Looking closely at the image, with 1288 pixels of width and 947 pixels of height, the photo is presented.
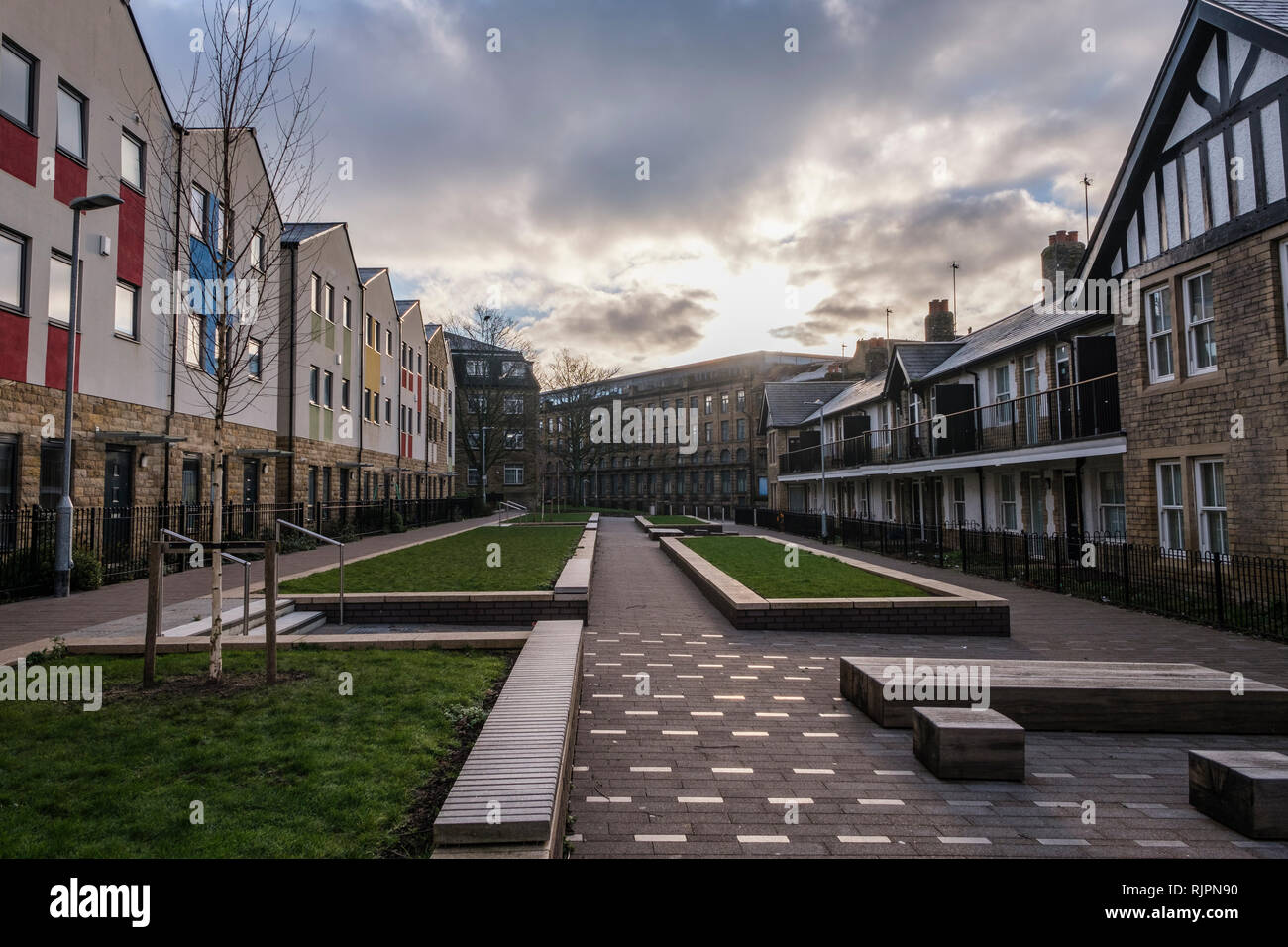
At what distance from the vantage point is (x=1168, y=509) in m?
13.7

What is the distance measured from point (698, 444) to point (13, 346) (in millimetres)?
69144

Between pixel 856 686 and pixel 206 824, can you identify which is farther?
pixel 856 686

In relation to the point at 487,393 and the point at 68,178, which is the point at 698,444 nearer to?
the point at 487,393

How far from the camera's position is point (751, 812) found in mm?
4113

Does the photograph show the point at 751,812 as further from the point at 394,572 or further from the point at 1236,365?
the point at 1236,365

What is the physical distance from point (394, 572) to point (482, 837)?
1105 centimetres

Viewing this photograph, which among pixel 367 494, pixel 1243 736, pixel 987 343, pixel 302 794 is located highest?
pixel 987 343

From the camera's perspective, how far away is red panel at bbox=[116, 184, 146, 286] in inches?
596

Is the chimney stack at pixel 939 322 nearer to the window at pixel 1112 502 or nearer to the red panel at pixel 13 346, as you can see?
the window at pixel 1112 502

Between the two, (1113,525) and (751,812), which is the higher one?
(1113,525)

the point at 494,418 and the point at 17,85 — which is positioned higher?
the point at 17,85

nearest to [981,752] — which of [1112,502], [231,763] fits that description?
[231,763]
